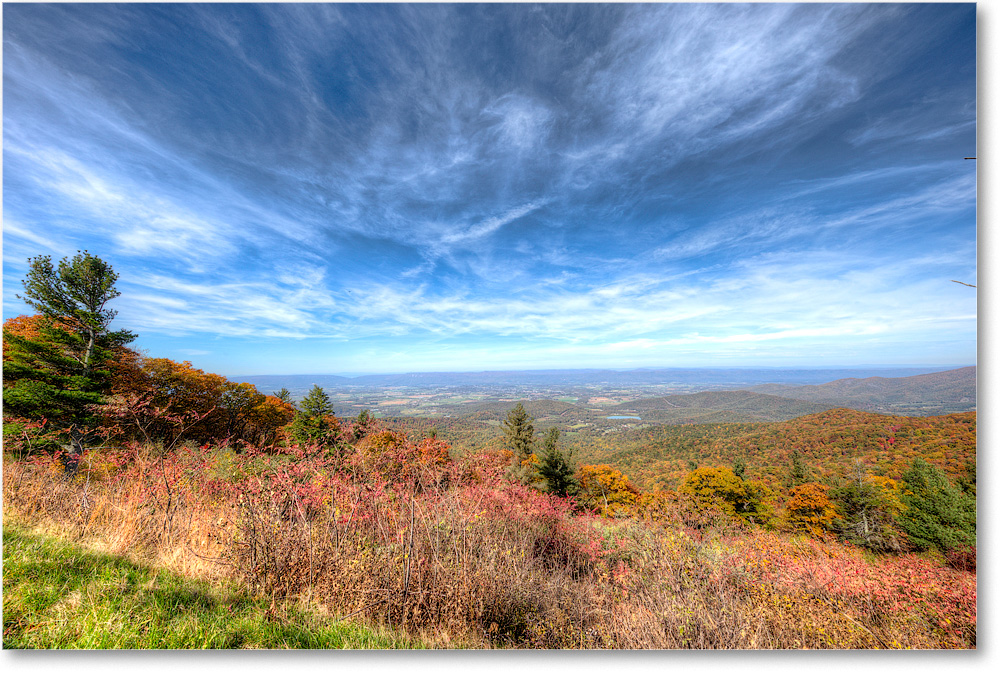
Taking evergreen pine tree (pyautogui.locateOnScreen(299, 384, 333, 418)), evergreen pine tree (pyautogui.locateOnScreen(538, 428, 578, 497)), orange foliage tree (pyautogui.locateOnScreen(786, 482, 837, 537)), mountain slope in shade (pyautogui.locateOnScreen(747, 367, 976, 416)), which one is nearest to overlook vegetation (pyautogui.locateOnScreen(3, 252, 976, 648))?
mountain slope in shade (pyautogui.locateOnScreen(747, 367, 976, 416))

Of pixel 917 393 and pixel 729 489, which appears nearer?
pixel 917 393

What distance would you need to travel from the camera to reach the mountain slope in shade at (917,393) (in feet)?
9.65

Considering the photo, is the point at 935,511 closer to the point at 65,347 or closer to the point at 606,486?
the point at 606,486

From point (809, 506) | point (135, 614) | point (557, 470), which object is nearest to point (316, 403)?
point (557, 470)

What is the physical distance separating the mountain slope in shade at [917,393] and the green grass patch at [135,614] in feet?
19.0

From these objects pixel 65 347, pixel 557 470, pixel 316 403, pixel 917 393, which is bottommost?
pixel 557 470

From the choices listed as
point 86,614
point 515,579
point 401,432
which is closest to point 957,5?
point 515,579

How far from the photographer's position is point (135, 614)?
7.06 ft

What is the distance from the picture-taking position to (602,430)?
58281mm

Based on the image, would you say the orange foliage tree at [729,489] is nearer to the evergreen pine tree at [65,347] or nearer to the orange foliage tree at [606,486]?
the orange foliage tree at [606,486]

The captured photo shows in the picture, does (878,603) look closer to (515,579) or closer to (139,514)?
(515,579)

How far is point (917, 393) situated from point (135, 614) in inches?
544

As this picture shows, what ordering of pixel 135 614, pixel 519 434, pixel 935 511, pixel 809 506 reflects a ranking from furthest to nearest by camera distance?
pixel 519 434 < pixel 809 506 < pixel 935 511 < pixel 135 614

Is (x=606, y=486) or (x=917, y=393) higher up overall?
(x=917, y=393)
